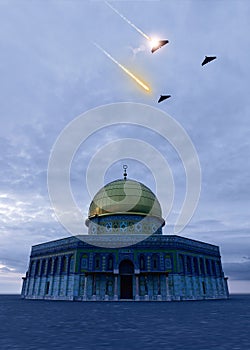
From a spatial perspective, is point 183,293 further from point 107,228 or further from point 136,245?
A: point 107,228

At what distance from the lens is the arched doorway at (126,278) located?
112 feet

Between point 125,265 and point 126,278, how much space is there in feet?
4.77

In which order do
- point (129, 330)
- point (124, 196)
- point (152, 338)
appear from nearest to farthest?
point (152, 338), point (129, 330), point (124, 196)

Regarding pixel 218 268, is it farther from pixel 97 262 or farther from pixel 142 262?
pixel 97 262

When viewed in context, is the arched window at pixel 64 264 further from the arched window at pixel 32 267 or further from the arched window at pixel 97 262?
the arched window at pixel 32 267

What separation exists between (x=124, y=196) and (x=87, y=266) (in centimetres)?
1169

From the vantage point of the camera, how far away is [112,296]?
33.6 metres

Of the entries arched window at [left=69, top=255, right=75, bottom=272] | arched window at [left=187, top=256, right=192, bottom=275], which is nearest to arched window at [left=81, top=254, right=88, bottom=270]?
arched window at [left=69, top=255, right=75, bottom=272]

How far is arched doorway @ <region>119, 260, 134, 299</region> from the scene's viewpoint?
34.2m

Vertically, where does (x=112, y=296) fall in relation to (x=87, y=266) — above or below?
below

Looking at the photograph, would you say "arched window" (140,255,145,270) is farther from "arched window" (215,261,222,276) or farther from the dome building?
"arched window" (215,261,222,276)

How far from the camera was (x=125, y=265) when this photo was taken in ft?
117

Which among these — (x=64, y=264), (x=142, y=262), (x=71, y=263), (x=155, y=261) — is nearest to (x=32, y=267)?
(x=64, y=264)

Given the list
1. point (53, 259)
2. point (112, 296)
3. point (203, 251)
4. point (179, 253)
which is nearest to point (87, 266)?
point (112, 296)
